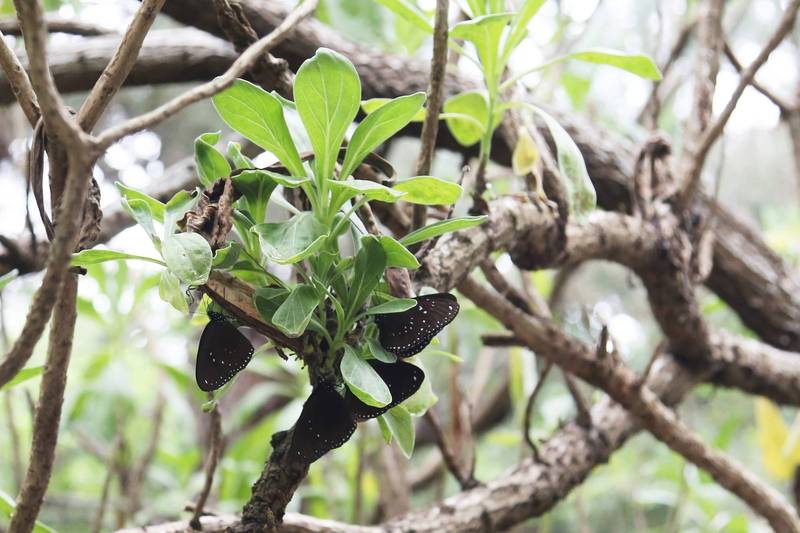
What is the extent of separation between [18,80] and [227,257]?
6.4 inches

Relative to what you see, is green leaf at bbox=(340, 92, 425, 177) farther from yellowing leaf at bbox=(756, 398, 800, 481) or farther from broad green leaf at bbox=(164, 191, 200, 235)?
yellowing leaf at bbox=(756, 398, 800, 481)

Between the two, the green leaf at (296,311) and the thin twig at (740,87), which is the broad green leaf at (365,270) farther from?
the thin twig at (740,87)

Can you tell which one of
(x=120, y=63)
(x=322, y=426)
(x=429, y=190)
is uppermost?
(x=120, y=63)

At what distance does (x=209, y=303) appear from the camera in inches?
17.9

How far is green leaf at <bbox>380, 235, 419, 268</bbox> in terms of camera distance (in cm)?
44

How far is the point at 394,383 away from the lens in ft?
1.50

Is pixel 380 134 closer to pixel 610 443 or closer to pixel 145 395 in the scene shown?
pixel 610 443

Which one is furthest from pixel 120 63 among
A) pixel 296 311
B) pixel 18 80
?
pixel 296 311

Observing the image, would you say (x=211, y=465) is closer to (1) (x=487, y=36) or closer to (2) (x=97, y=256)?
(2) (x=97, y=256)

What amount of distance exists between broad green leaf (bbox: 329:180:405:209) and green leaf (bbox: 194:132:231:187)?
0.23 feet

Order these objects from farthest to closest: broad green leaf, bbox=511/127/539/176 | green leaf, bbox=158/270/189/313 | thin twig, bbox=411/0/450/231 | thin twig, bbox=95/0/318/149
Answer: broad green leaf, bbox=511/127/539/176 < thin twig, bbox=411/0/450/231 < green leaf, bbox=158/270/189/313 < thin twig, bbox=95/0/318/149

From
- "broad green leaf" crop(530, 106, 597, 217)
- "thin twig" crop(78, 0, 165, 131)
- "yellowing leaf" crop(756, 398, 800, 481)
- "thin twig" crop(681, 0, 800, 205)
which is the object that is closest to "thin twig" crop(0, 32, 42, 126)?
"thin twig" crop(78, 0, 165, 131)

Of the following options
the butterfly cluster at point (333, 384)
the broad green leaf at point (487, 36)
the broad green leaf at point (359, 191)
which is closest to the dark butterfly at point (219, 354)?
the butterfly cluster at point (333, 384)

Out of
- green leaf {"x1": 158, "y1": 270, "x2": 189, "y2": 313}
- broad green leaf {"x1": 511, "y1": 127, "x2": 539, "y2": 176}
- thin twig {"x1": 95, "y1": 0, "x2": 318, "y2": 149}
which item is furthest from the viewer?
broad green leaf {"x1": 511, "y1": 127, "x2": 539, "y2": 176}
